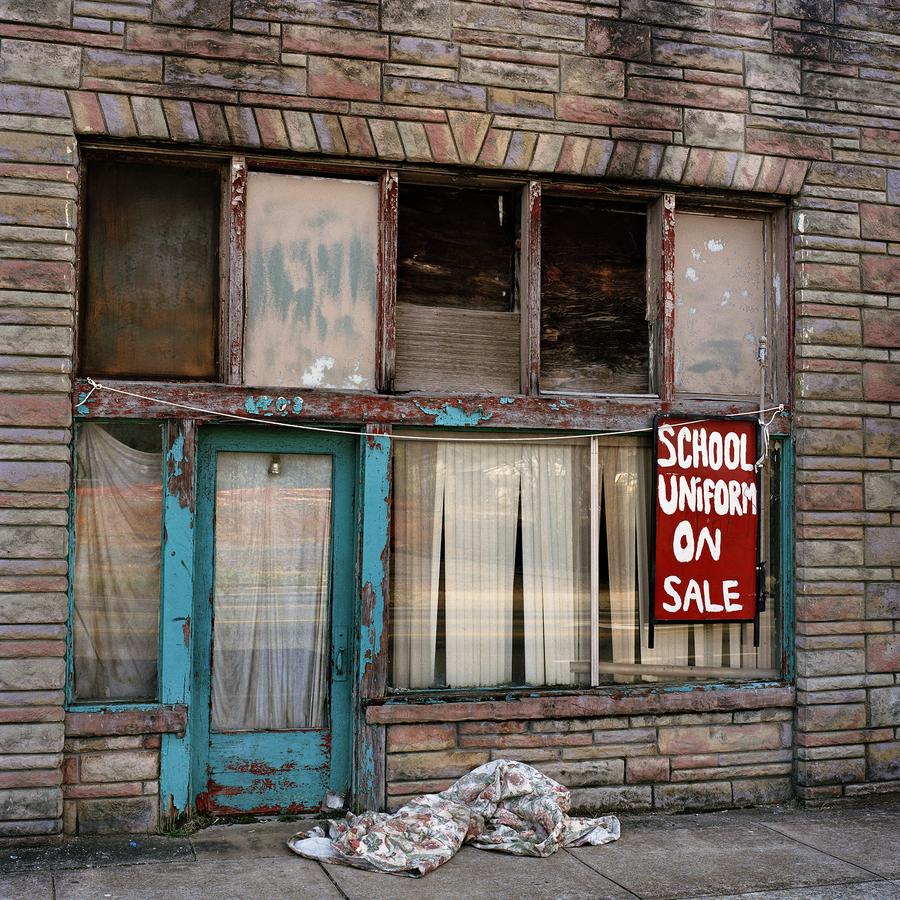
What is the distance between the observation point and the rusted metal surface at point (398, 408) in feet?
19.3

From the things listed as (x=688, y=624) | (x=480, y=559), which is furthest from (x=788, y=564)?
(x=480, y=559)

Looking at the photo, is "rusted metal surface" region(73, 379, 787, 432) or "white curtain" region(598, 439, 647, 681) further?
"white curtain" region(598, 439, 647, 681)

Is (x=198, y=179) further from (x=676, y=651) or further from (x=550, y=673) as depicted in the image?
(x=676, y=651)

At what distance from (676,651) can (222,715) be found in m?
2.77

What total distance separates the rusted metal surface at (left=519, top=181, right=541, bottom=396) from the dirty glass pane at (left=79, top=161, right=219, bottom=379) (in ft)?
5.99

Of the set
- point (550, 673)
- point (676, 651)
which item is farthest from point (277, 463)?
point (676, 651)

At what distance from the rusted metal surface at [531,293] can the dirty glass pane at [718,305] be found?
0.93 meters

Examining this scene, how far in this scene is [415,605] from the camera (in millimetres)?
6316

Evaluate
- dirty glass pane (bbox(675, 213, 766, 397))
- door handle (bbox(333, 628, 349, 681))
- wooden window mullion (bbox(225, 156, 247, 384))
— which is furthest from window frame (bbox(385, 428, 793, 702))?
wooden window mullion (bbox(225, 156, 247, 384))

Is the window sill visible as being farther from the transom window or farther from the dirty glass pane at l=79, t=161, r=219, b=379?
the dirty glass pane at l=79, t=161, r=219, b=379

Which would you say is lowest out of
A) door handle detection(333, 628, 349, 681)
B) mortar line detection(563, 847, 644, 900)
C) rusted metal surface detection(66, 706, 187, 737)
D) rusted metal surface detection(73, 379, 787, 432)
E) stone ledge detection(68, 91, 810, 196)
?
mortar line detection(563, 847, 644, 900)

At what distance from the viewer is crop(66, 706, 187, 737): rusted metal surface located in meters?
5.67

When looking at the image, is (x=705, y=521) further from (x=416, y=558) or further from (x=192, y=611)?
(x=192, y=611)

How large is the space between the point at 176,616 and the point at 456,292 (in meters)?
2.49
